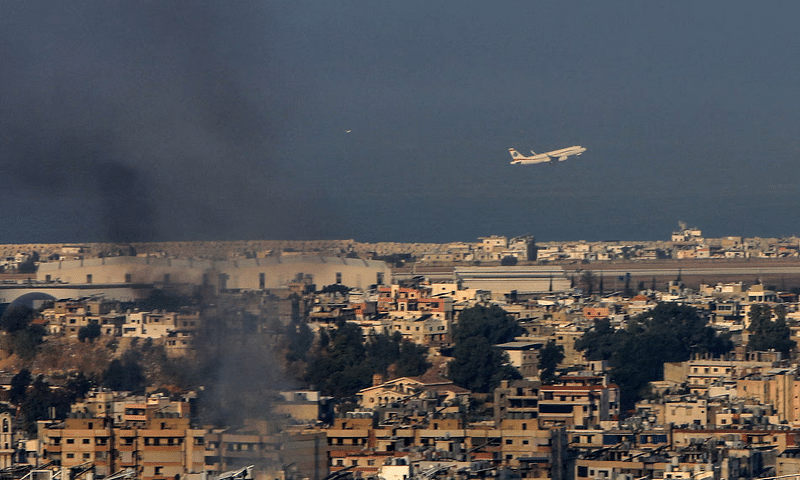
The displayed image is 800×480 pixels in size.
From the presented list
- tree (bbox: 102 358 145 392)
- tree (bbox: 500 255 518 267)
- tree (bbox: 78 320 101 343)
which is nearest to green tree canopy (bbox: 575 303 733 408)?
tree (bbox: 102 358 145 392)

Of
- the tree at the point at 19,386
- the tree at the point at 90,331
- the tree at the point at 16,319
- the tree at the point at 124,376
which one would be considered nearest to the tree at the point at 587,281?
the tree at the point at 16,319

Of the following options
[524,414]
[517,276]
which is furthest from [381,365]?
[517,276]

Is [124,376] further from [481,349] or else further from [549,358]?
[549,358]

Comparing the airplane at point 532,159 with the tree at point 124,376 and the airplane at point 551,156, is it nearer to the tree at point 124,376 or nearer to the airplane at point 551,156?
the airplane at point 551,156

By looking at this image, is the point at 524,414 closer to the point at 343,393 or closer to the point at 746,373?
the point at 343,393

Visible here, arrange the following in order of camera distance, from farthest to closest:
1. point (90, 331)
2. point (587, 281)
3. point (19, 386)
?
point (587, 281) → point (90, 331) → point (19, 386)

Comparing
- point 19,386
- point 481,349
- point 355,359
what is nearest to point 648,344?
point 481,349
